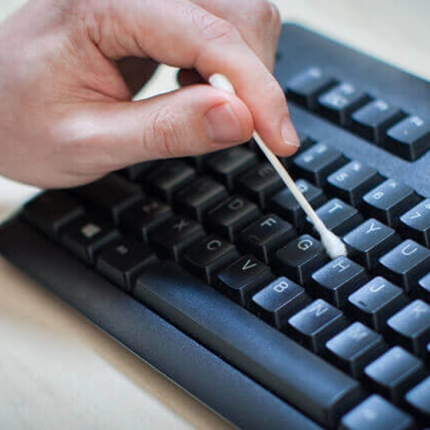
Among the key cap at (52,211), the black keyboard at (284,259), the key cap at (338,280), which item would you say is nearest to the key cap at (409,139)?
the black keyboard at (284,259)

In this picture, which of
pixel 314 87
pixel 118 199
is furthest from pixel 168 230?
pixel 314 87

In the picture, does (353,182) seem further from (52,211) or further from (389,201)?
(52,211)

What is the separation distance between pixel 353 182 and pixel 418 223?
6 centimetres

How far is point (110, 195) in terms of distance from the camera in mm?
593

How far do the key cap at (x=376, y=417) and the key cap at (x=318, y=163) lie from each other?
7.1 inches

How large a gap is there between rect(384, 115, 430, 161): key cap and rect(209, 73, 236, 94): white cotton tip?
0.40 ft

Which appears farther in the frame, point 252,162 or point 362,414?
point 252,162

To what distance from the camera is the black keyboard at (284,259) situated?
439 millimetres

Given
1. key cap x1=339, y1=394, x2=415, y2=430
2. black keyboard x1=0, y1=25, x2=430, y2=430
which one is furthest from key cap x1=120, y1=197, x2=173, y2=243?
key cap x1=339, y1=394, x2=415, y2=430

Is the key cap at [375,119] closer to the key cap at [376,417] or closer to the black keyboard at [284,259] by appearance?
the black keyboard at [284,259]

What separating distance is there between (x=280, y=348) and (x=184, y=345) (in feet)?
0.20

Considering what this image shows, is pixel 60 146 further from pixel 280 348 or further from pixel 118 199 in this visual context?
pixel 280 348

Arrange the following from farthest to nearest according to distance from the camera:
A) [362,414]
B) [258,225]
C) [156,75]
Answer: [156,75] < [258,225] < [362,414]

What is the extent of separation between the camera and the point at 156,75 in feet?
2.46
